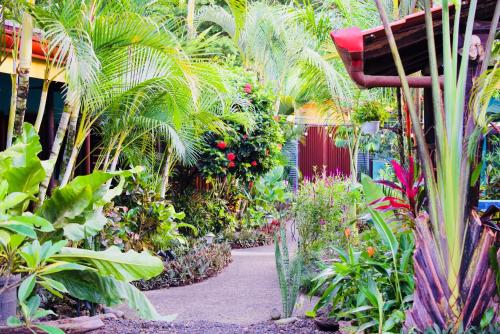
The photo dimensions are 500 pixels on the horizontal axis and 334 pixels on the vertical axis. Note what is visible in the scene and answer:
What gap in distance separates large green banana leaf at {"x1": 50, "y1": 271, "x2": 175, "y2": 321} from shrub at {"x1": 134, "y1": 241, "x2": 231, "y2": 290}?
2.93 meters

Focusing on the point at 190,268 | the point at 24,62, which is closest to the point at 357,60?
the point at 24,62

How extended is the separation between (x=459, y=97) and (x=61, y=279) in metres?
3.30

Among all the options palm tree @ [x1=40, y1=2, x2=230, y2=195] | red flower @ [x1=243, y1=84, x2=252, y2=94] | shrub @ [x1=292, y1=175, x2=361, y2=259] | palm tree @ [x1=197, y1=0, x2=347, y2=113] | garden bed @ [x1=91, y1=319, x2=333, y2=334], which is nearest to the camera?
garden bed @ [x1=91, y1=319, x2=333, y2=334]

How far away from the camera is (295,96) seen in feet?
67.8

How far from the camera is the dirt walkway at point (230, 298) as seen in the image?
654cm

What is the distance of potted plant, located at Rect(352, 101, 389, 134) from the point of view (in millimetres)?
10473

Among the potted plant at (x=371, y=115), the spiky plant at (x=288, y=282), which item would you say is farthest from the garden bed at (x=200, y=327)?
the potted plant at (x=371, y=115)

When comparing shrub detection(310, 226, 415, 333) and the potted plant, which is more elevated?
the potted plant

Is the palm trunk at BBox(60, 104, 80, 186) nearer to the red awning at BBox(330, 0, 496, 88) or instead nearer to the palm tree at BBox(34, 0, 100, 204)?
the palm tree at BBox(34, 0, 100, 204)

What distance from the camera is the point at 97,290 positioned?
5.07m

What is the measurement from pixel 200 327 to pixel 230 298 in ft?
5.86

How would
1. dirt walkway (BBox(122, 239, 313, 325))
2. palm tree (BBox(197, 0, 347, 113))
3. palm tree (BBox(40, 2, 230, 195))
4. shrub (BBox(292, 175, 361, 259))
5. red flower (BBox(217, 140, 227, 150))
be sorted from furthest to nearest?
palm tree (BBox(197, 0, 347, 113)), red flower (BBox(217, 140, 227, 150)), shrub (BBox(292, 175, 361, 259)), dirt walkway (BBox(122, 239, 313, 325)), palm tree (BBox(40, 2, 230, 195))

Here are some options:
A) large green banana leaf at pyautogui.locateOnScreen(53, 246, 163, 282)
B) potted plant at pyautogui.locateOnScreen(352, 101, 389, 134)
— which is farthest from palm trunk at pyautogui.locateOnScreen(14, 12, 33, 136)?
potted plant at pyautogui.locateOnScreen(352, 101, 389, 134)

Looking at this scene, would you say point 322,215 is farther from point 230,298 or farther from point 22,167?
point 22,167
